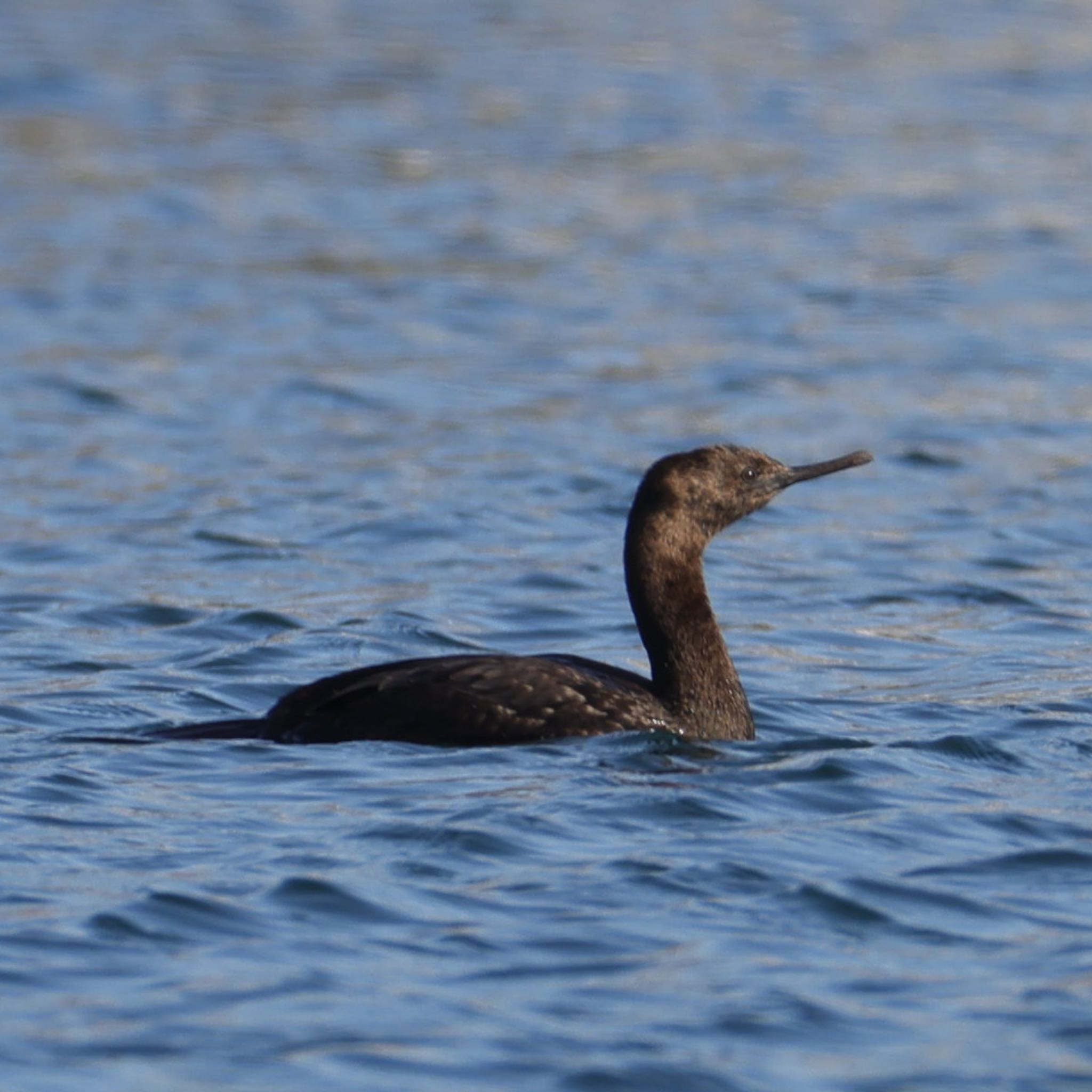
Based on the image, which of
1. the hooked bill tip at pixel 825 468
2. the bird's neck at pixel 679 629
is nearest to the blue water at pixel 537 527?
the bird's neck at pixel 679 629

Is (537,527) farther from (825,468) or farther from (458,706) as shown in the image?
(458,706)

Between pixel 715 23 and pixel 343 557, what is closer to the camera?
pixel 343 557

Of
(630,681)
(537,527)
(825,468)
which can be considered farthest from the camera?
(537,527)

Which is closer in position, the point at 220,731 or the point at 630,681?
the point at 220,731

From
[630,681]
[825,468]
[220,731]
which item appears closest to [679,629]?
[630,681]

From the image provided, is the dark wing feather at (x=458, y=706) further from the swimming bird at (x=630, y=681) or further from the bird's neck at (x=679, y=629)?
the bird's neck at (x=679, y=629)

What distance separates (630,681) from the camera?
335 inches

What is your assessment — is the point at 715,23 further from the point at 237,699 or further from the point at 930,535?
the point at 237,699

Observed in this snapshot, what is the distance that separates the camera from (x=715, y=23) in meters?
26.1

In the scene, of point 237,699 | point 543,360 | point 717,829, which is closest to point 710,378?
point 543,360

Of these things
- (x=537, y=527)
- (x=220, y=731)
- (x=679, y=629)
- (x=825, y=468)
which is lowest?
(x=537, y=527)

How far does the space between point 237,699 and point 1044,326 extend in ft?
27.9

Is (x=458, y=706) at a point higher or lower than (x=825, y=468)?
lower

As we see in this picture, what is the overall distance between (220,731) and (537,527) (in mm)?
4294
